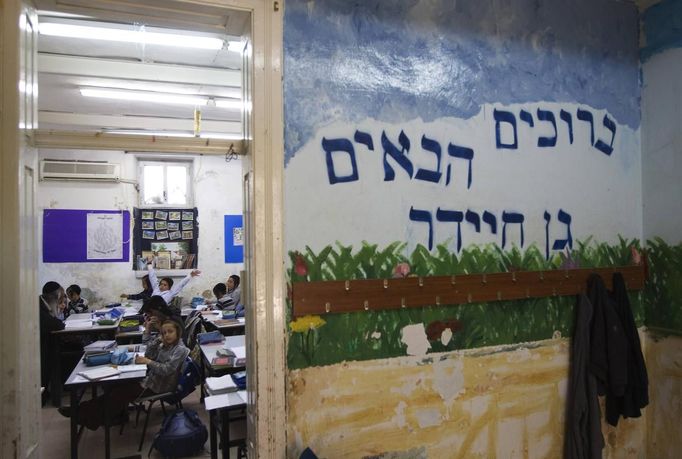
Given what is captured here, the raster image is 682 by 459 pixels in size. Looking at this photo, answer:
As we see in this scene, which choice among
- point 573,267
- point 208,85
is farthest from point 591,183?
point 208,85

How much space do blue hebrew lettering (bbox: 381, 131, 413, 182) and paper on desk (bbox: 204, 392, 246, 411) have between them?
5.98 ft

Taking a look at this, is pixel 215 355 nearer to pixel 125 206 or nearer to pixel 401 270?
pixel 401 270

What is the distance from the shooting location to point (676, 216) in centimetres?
250

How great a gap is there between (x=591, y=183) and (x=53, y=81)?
5.38 metres

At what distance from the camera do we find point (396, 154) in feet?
6.70

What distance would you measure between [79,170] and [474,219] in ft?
24.1

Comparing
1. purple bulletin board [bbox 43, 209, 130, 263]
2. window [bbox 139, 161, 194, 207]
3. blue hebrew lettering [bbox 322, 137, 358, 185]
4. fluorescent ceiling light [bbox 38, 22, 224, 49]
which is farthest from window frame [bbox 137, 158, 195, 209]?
blue hebrew lettering [bbox 322, 137, 358, 185]

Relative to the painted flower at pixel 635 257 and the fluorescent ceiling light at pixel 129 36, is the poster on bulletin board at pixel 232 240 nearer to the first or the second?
→ the fluorescent ceiling light at pixel 129 36

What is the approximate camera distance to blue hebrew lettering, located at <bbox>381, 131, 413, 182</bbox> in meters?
2.02

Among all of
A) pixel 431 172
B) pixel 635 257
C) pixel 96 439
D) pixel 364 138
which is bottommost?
pixel 96 439

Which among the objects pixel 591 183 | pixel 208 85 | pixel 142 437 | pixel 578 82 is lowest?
pixel 142 437

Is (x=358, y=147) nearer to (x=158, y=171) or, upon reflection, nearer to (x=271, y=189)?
(x=271, y=189)

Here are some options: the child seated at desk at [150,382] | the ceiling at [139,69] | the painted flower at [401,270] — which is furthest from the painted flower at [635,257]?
the child seated at desk at [150,382]

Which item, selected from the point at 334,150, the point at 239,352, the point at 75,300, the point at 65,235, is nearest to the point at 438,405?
the point at 334,150
